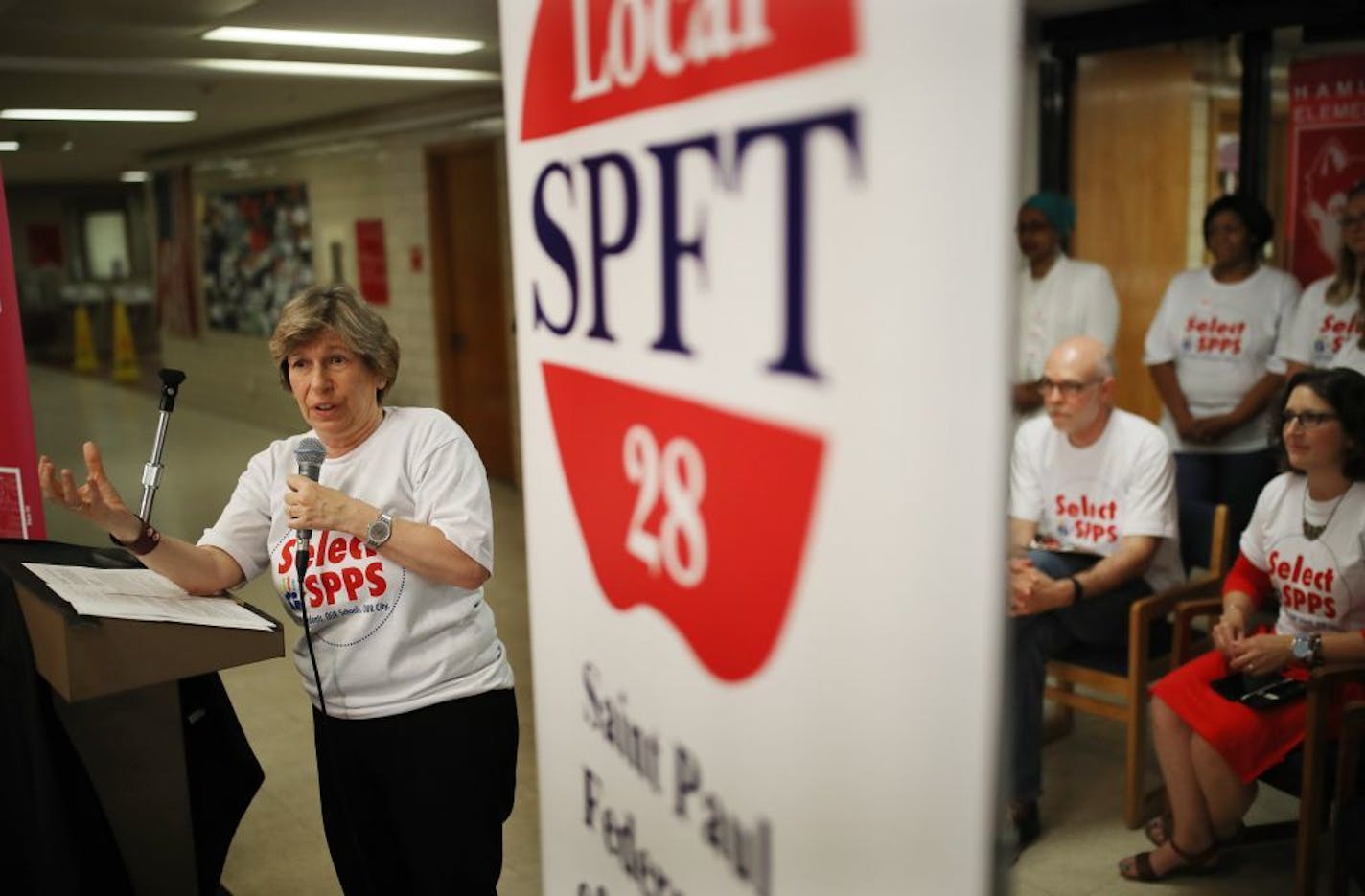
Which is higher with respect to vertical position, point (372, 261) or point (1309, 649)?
point (372, 261)

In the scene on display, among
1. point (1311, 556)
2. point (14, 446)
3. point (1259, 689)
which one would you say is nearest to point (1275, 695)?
point (1259, 689)

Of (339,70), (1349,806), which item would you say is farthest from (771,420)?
(339,70)

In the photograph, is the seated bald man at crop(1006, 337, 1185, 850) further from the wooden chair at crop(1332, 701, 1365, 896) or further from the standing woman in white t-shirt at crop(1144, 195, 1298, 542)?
the standing woman in white t-shirt at crop(1144, 195, 1298, 542)

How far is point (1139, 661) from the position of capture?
311 cm

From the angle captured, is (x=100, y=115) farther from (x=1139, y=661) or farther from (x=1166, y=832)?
(x=1166, y=832)

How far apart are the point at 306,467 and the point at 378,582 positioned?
0.25 meters

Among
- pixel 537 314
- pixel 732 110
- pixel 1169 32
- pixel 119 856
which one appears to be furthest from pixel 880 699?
pixel 1169 32

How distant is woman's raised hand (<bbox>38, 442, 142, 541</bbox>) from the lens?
198 centimetres

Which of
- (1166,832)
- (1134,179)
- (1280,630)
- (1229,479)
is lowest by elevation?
(1166,832)

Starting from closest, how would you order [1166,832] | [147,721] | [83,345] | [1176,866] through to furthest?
[147,721]
[1176,866]
[1166,832]
[83,345]

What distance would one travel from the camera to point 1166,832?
2.98m

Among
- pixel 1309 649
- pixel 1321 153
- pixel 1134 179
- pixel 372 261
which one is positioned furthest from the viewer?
pixel 372 261

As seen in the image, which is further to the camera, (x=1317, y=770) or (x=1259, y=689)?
(x=1259, y=689)

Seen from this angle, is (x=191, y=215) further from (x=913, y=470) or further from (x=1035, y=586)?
(x=913, y=470)
